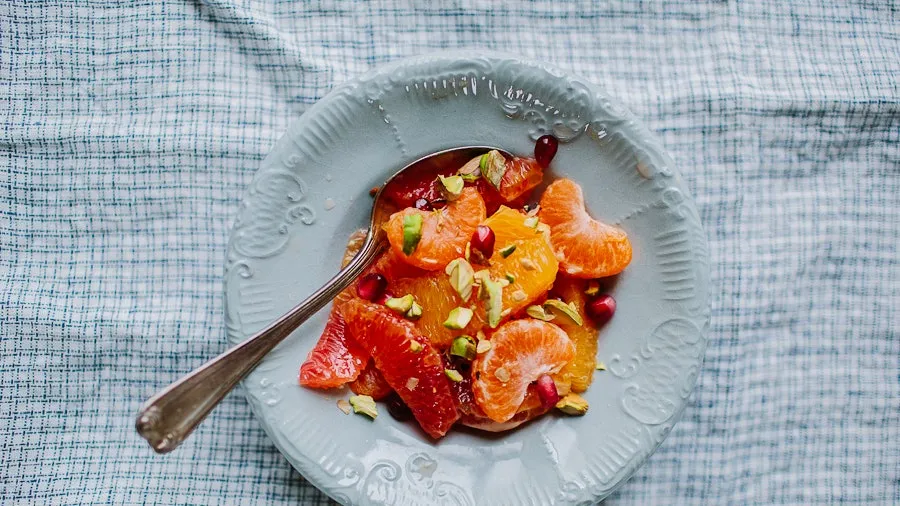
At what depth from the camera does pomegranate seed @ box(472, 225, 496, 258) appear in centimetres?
150

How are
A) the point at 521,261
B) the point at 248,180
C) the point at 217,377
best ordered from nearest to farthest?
the point at 217,377 < the point at 521,261 < the point at 248,180

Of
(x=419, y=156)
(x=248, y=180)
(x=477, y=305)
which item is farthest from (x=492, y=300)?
(x=248, y=180)

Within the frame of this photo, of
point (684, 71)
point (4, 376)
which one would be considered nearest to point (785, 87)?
point (684, 71)

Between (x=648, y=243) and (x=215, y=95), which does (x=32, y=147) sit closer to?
(x=215, y=95)

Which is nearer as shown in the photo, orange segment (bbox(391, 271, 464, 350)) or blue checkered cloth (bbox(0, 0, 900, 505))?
orange segment (bbox(391, 271, 464, 350))

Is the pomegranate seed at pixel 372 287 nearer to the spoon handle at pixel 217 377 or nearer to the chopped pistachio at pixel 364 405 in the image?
the spoon handle at pixel 217 377

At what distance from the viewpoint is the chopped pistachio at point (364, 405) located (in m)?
1.58

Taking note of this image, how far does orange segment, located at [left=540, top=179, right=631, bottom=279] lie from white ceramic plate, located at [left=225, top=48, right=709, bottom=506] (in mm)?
51

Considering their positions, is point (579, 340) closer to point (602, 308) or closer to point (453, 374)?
point (602, 308)

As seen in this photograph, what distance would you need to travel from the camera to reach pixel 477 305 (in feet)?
4.97

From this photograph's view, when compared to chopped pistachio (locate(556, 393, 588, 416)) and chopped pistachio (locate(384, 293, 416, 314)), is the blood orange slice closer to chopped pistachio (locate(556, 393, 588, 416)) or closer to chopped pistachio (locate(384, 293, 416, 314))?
chopped pistachio (locate(384, 293, 416, 314))

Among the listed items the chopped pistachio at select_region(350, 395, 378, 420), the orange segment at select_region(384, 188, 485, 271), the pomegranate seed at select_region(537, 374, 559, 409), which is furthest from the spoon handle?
the pomegranate seed at select_region(537, 374, 559, 409)

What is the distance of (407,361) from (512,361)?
23 cm

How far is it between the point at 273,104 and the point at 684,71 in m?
1.10
